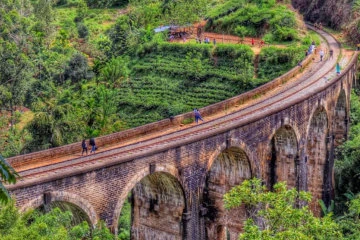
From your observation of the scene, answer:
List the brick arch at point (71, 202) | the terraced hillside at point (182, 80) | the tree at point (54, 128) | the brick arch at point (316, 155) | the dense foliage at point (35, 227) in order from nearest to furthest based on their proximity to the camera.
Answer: the dense foliage at point (35, 227)
the brick arch at point (71, 202)
the tree at point (54, 128)
the brick arch at point (316, 155)
the terraced hillside at point (182, 80)

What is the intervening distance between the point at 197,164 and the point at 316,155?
48.5ft

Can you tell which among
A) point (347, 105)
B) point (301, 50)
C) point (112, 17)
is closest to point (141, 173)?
point (347, 105)

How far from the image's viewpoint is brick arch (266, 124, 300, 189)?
3119cm

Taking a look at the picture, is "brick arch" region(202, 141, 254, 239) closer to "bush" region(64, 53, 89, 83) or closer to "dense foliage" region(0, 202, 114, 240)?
"dense foliage" region(0, 202, 114, 240)

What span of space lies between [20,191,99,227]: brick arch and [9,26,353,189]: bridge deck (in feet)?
1.99

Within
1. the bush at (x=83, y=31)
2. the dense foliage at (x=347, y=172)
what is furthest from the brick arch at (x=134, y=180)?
the bush at (x=83, y=31)

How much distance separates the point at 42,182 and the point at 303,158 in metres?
18.6

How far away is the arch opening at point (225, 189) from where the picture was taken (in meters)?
28.0

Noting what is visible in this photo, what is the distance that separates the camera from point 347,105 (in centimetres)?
4031

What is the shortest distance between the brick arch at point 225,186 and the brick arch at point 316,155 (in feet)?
27.3

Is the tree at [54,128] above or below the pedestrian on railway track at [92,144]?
below

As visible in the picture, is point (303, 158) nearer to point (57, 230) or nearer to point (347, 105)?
point (347, 105)

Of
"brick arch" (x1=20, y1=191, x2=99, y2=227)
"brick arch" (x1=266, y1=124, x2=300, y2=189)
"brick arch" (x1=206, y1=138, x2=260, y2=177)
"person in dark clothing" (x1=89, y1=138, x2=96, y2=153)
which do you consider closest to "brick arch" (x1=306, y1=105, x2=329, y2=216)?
"brick arch" (x1=266, y1=124, x2=300, y2=189)

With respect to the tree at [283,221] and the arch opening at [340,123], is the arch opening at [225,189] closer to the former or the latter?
the tree at [283,221]
